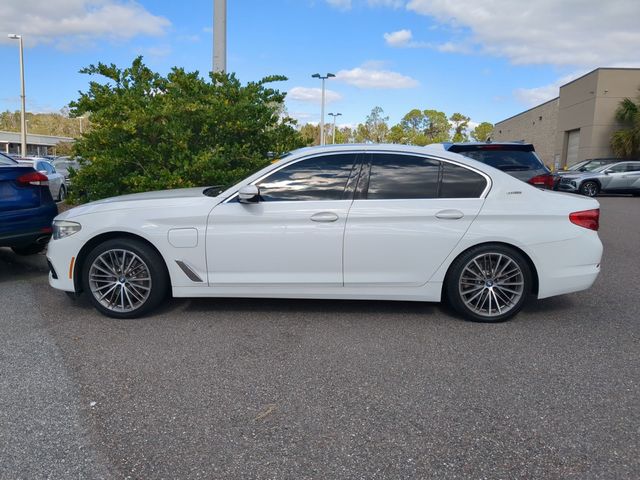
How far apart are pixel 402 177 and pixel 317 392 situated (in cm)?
214

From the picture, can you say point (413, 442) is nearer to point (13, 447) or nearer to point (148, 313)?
point (13, 447)

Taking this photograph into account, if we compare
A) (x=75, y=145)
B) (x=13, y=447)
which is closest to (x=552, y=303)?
(x=13, y=447)

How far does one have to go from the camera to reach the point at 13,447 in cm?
262

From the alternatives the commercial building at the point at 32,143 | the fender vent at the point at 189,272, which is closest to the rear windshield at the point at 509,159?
the fender vent at the point at 189,272

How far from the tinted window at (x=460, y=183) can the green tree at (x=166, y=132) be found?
3.32 meters

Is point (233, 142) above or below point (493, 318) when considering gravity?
above

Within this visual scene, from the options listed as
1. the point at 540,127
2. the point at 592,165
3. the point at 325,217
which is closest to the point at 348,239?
the point at 325,217

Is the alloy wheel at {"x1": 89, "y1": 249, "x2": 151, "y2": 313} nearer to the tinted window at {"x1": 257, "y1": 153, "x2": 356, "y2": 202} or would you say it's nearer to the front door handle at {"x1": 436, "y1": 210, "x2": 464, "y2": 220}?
the tinted window at {"x1": 257, "y1": 153, "x2": 356, "y2": 202}

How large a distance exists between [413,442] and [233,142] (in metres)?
5.73

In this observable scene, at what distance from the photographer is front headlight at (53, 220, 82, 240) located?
4.57 m

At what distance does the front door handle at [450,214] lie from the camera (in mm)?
4402

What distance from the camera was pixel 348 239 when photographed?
4.38 meters

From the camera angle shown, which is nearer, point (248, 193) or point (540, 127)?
point (248, 193)

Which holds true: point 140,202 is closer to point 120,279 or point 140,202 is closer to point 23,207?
point 120,279
